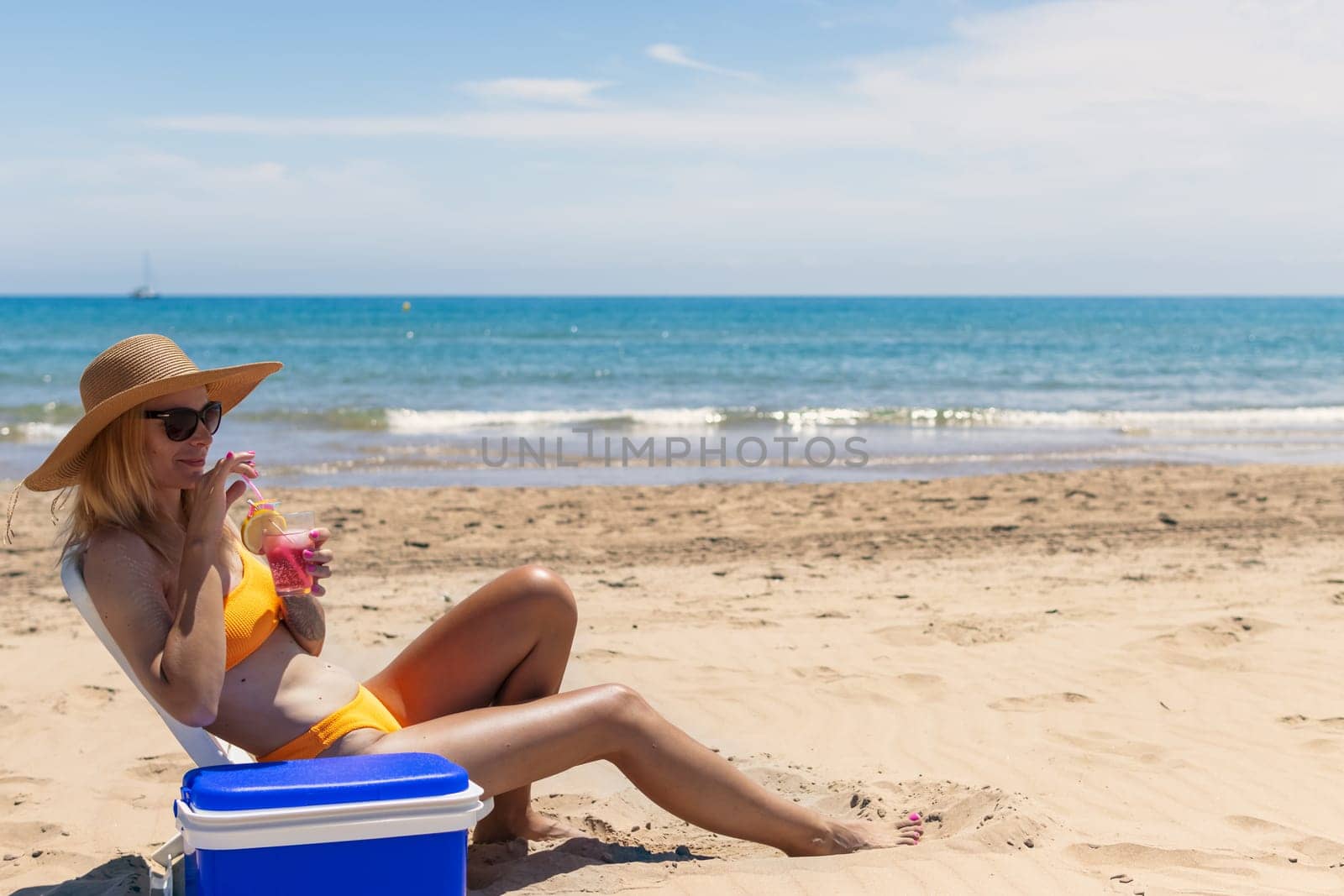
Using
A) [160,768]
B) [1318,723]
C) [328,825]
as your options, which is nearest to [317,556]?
[328,825]

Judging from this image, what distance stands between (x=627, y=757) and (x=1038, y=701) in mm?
2081

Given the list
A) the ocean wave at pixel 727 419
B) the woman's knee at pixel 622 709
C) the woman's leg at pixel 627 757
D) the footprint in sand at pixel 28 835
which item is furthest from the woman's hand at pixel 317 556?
the ocean wave at pixel 727 419

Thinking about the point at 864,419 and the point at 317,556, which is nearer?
the point at 317,556

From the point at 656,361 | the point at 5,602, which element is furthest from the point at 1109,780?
the point at 656,361

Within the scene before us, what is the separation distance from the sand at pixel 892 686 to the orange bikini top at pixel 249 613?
0.86m

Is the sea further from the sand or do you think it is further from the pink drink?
the pink drink

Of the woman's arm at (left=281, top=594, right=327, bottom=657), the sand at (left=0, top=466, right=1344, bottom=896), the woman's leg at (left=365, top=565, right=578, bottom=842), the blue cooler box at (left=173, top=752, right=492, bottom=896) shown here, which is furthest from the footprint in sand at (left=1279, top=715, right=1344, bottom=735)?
the woman's arm at (left=281, top=594, right=327, bottom=657)

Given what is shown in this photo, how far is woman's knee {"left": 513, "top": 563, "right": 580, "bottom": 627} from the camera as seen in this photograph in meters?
3.01

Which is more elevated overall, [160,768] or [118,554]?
[118,554]

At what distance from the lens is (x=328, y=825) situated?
6.94ft

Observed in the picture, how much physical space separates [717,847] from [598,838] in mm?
343

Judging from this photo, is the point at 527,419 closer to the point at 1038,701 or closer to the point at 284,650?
the point at 1038,701

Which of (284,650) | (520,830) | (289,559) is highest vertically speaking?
(289,559)

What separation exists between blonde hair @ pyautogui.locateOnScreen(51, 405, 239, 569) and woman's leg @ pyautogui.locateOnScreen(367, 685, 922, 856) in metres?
0.68
